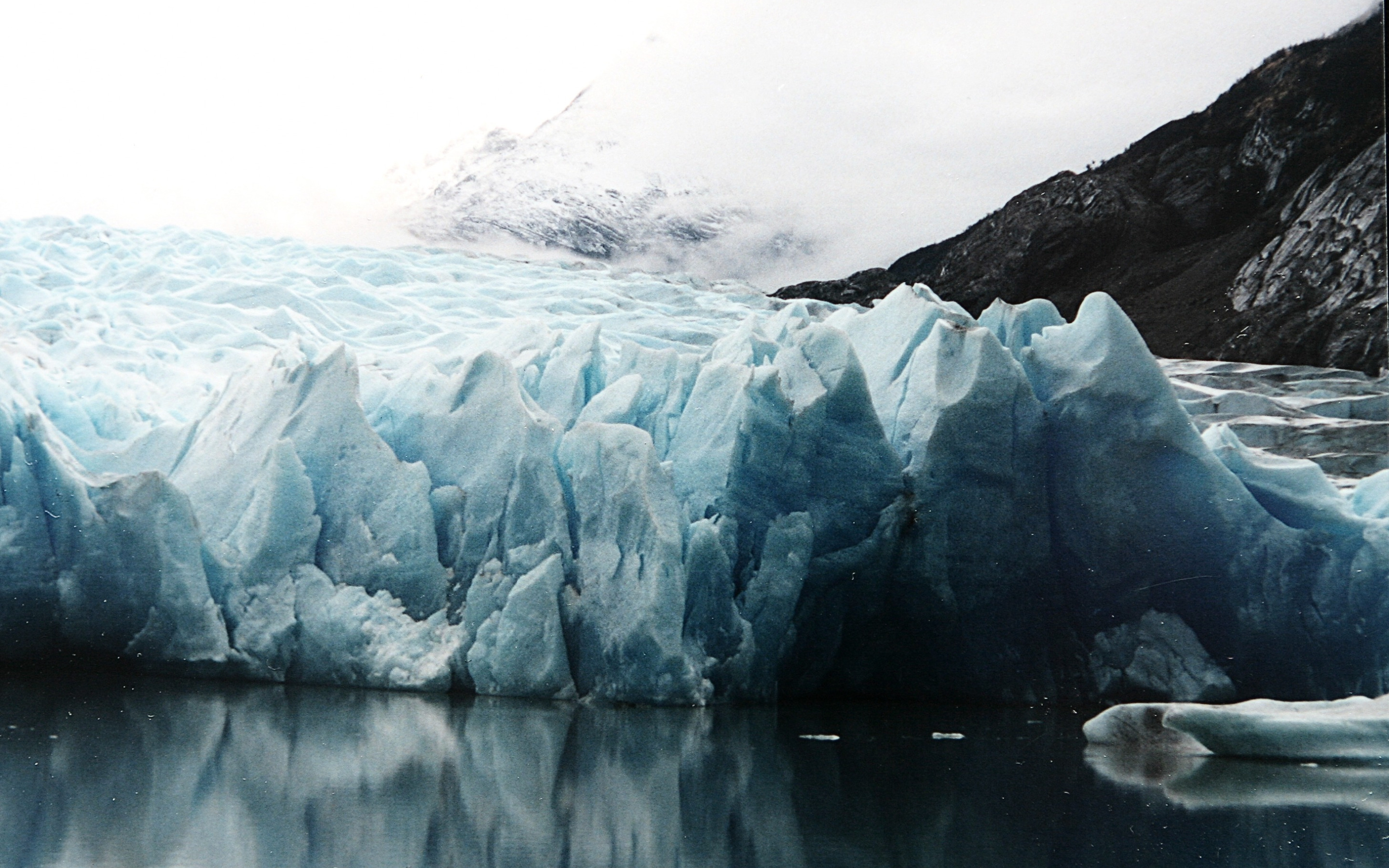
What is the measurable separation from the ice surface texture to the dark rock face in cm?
250

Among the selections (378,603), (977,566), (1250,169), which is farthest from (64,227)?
(1250,169)

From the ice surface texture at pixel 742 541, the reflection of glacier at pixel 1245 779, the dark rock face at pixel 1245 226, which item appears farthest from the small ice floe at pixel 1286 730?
the dark rock face at pixel 1245 226

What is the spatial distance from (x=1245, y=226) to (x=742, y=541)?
17.2 feet

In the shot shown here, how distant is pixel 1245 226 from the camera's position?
952 centimetres

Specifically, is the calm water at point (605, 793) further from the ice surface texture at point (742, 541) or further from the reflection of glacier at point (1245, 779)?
the ice surface texture at point (742, 541)

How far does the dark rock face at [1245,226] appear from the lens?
8.95 metres

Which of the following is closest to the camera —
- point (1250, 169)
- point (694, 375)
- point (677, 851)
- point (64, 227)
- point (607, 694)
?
point (677, 851)

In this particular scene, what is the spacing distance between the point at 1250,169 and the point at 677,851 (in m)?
8.14

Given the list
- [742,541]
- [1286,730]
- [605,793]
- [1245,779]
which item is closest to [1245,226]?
[742,541]

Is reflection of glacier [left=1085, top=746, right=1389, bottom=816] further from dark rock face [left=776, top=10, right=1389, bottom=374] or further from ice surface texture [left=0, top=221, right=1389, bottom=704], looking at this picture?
dark rock face [left=776, top=10, right=1389, bottom=374]

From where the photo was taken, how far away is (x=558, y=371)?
23.7 feet

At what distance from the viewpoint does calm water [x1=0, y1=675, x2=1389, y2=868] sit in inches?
132

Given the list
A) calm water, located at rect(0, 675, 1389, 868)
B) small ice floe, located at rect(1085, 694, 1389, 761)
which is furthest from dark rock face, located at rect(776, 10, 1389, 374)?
calm water, located at rect(0, 675, 1389, 868)

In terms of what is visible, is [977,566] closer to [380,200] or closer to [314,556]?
[314,556]
